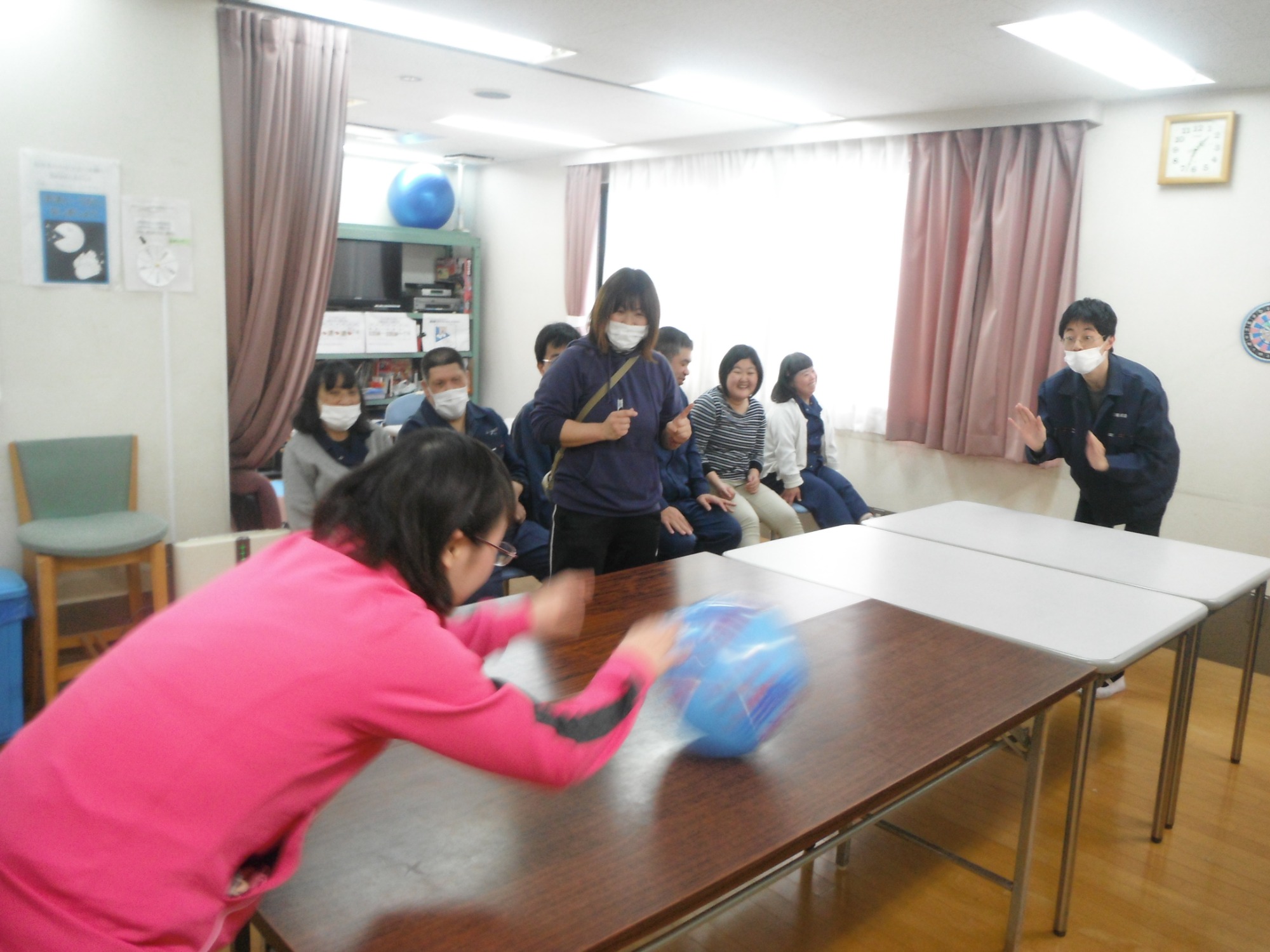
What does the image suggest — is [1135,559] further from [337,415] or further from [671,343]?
[337,415]

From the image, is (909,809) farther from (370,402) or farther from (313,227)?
(370,402)

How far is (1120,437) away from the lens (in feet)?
10.7

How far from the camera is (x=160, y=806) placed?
2.94 ft

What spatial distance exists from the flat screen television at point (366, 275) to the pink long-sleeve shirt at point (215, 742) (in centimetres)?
653

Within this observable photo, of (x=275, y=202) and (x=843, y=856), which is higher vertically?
(x=275, y=202)

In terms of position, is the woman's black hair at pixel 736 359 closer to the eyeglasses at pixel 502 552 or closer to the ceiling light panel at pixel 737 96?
the ceiling light panel at pixel 737 96

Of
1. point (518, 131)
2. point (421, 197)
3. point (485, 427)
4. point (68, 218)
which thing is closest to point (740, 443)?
point (485, 427)

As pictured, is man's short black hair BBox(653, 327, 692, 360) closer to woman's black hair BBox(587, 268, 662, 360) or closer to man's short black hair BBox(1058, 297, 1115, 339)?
woman's black hair BBox(587, 268, 662, 360)

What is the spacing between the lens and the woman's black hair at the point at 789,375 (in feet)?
15.5

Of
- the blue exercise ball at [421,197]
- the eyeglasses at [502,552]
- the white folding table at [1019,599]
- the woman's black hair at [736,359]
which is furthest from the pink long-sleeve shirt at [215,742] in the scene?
the blue exercise ball at [421,197]

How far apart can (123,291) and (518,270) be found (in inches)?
178

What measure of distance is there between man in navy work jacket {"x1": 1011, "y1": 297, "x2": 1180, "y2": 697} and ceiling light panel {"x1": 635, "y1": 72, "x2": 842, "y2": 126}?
2.10 m

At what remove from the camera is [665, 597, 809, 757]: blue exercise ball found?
1357mm

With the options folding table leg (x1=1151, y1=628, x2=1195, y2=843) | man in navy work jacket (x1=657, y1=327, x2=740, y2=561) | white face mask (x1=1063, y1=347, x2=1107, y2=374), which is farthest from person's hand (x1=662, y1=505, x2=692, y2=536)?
folding table leg (x1=1151, y1=628, x2=1195, y2=843)
